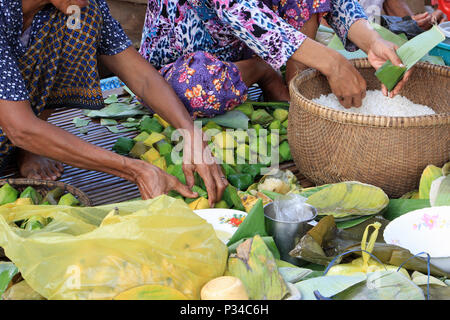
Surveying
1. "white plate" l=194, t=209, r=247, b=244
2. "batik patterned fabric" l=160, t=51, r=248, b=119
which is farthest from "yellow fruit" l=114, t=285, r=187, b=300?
"batik patterned fabric" l=160, t=51, r=248, b=119

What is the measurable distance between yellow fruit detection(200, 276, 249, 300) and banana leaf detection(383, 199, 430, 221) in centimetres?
75

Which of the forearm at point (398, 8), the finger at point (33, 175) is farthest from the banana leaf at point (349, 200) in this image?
the forearm at point (398, 8)

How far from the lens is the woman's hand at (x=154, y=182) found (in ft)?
5.42

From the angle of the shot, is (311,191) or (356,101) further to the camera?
(356,101)

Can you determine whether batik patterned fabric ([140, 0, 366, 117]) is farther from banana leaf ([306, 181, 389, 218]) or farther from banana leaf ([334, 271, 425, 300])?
banana leaf ([334, 271, 425, 300])

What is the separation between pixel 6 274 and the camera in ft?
4.17

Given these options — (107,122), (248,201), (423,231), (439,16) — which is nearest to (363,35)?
(248,201)

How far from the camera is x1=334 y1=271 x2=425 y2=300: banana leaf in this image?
45.5 inches

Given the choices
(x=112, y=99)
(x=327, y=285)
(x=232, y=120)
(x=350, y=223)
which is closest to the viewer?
(x=327, y=285)

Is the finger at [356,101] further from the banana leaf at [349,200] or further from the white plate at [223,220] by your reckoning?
the white plate at [223,220]

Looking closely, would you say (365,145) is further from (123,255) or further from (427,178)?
(123,255)

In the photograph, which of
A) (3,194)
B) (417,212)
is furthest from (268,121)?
(3,194)

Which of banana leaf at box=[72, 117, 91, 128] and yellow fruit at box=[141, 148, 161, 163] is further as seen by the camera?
banana leaf at box=[72, 117, 91, 128]

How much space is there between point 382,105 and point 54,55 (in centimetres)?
123
